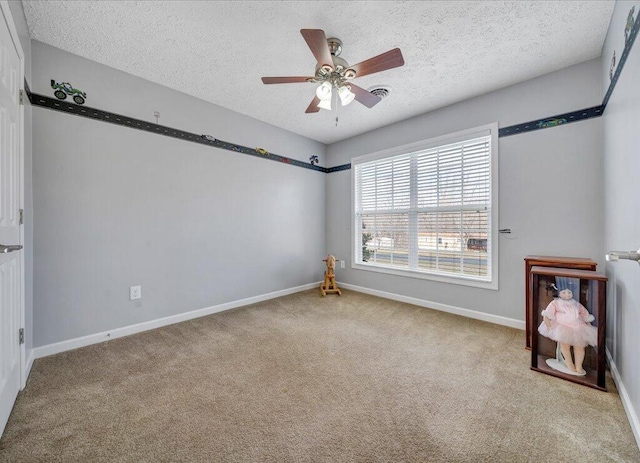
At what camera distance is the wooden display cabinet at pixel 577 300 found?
1.72m

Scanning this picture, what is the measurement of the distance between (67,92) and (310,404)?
10.5 feet

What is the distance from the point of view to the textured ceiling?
184cm

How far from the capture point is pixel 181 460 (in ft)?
3.94

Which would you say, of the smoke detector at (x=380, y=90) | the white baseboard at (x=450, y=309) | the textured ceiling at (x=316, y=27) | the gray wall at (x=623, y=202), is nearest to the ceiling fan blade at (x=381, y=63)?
the textured ceiling at (x=316, y=27)

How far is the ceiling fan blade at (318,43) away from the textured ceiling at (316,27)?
334mm

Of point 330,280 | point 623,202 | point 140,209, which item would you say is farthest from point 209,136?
point 623,202

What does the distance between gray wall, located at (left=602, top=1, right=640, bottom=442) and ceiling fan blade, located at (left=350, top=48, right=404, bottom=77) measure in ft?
3.98

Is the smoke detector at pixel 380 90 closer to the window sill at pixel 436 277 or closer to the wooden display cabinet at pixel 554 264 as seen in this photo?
the wooden display cabinet at pixel 554 264

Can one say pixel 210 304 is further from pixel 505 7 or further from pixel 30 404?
pixel 505 7

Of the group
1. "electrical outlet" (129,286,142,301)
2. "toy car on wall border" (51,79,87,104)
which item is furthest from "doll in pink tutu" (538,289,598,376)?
"toy car on wall border" (51,79,87,104)

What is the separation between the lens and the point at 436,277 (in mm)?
3369

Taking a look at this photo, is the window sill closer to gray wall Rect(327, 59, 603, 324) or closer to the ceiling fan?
gray wall Rect(327, 59, 603, 324)

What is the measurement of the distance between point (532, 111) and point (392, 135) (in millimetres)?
1615

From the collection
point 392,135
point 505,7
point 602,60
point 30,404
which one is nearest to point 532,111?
point 602,60
